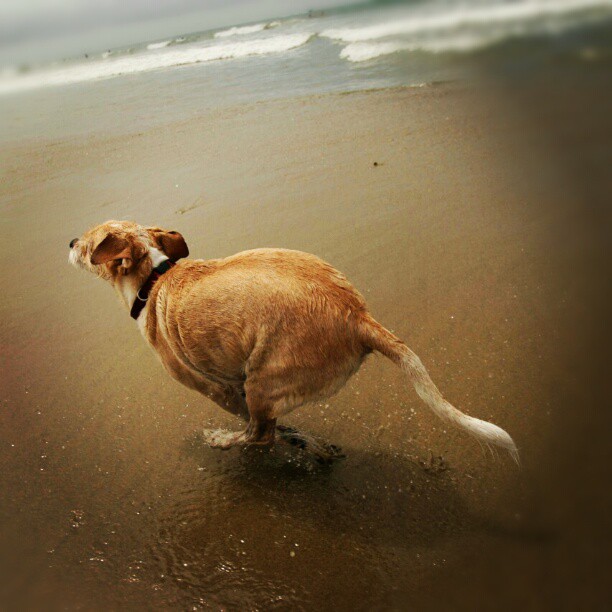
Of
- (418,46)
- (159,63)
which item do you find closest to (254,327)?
(418,46)

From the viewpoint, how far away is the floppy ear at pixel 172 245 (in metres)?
3.69

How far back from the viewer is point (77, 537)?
10.5 feet

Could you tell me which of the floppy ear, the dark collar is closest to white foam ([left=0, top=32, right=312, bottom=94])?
the floppy ear

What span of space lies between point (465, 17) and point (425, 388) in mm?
15126

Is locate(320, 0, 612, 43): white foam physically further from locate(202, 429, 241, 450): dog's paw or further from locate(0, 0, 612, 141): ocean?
locate(202, 429, 241, 450): dog's paw

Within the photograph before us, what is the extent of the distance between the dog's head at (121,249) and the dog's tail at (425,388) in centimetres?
147

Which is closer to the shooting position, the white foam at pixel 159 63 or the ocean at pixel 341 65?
the ocean at pixel 341 65

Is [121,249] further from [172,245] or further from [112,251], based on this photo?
[172,245]

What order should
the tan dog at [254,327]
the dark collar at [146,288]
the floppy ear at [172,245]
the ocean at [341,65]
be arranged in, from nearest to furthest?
the tan dog at [254,327] < the dark collar at [146,288] < the floppy ear at [172,245] < the ocean at [341,65]

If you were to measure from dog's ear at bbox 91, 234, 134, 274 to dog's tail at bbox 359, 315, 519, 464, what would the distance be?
151cm

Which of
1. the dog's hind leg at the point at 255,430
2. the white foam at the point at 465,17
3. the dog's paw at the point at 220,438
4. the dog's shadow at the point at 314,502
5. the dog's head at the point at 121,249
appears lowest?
the dog's shadow at the point at 314,502

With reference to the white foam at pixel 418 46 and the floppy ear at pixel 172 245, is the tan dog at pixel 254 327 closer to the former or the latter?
the floppy ear at pixel 172 245

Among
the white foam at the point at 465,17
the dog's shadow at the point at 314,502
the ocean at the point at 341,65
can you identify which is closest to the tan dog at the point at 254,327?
the dog's shadow at the point at 314,502

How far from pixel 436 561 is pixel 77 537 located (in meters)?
2.01
